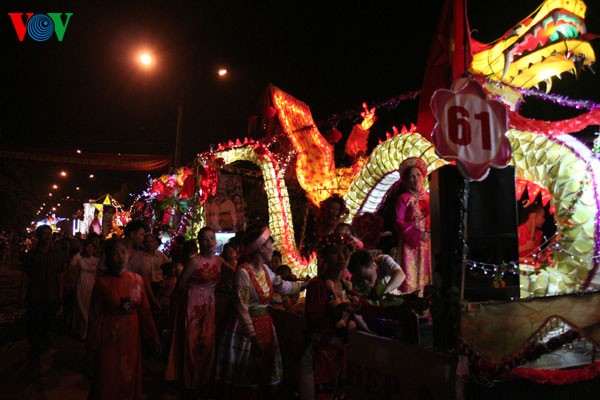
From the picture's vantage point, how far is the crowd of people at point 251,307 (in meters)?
3.42

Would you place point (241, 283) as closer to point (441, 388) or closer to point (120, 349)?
point (120, 349)

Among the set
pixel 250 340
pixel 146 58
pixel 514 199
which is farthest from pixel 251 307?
pixel 146 58

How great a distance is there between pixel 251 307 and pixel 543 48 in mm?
4784

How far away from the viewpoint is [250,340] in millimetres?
3885

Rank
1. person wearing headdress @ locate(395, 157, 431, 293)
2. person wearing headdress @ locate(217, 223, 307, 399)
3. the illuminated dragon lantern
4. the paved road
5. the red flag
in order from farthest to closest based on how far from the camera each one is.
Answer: the red flag < person wearing headdress @ locate(395, 157, 431, 293) < the paved road < the illuminated dragon lantern < person wearing headdress @ locate(217, 223, 307, 399)

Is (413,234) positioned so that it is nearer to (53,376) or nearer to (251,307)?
(251,307)

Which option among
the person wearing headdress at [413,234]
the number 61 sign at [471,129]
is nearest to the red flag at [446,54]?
the person wearing headdress at [413,234]

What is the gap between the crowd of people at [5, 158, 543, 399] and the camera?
342cm

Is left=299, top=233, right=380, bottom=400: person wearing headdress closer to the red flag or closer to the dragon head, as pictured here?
the red flag

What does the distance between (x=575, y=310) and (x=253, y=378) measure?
276 centimetres

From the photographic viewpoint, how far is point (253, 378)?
4.01m

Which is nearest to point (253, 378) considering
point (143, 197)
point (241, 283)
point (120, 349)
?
point (241, 283)

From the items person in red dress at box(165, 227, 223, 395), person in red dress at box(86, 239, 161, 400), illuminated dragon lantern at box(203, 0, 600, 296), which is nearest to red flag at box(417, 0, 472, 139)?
illuminated dragon lantern at box(203, 0, 600, 296)

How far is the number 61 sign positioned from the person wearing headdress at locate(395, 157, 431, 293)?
7.13 feet
